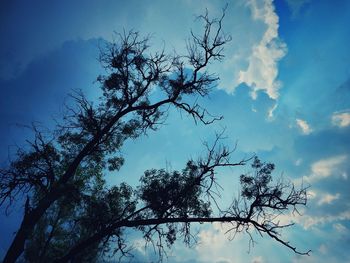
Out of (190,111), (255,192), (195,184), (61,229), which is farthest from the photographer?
(61,229)

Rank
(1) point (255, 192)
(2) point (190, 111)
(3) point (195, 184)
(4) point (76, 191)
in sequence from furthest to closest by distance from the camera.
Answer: (2) point (190, 111), (4) point (76, 191), (3) point (195, 184), (1) point (255, 192)

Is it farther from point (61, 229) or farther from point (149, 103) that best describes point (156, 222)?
point (61, 229)

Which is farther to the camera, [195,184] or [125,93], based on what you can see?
[125,93]

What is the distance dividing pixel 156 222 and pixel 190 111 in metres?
6.29

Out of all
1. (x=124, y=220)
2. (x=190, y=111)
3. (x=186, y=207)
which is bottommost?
(x=124, y=220)

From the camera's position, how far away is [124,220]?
496 inches

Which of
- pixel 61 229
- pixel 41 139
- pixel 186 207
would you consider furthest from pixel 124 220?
pixel 61 229

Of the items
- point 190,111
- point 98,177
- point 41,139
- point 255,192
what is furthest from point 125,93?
point 255,192

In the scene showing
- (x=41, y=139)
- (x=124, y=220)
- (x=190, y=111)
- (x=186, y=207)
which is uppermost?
(x=190, y=111)

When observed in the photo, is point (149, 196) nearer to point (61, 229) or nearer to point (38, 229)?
point (61, 229)

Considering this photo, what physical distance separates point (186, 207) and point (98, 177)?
775cm

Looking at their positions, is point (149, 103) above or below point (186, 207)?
above

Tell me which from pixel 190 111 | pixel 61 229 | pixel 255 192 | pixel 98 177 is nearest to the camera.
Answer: pixel 255 192

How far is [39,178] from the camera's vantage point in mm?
14477
